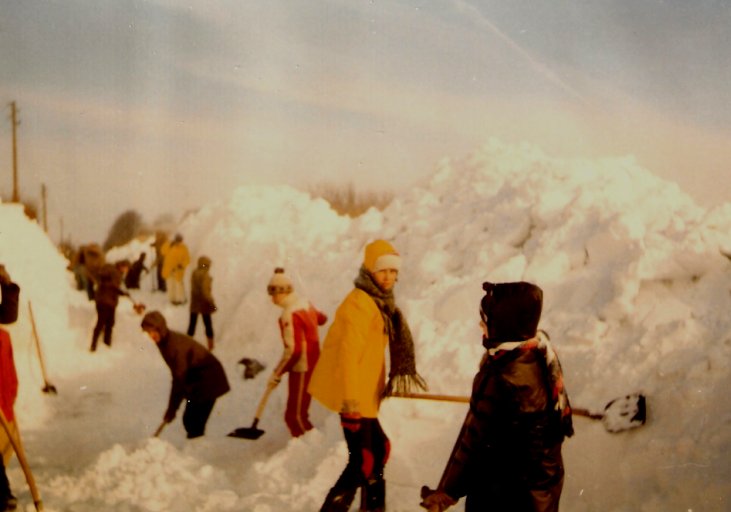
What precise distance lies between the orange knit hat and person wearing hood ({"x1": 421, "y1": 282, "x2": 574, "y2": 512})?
1.01m

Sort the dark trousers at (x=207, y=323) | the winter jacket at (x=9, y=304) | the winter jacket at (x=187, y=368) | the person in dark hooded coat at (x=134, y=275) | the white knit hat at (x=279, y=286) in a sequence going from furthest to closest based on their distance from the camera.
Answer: the person in dark hooded coat at (x=134, y=275)
the dark trousers at (x=207, y=323)
the white knit hat at (x=279, y=286)
the winter jacket at (x=187, y=368)
the winter jacket at (x=9, y=304)

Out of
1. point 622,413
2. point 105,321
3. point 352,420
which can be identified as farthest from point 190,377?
point 622,413

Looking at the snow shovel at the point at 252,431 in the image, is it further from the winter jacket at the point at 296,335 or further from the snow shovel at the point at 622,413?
the snow shovel at the point at 622,413

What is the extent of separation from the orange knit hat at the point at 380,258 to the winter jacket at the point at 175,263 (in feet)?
18.1

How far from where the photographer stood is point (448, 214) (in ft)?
21.7

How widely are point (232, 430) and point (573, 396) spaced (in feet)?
8.53

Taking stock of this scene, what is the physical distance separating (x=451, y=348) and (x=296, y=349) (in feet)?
3.91

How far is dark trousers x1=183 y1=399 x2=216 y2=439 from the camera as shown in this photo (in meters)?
4.87

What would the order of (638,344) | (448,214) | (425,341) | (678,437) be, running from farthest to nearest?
(448,214) → (425,341) → (638,344) → (678,437)

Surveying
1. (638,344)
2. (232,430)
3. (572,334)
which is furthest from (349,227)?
(638,344)

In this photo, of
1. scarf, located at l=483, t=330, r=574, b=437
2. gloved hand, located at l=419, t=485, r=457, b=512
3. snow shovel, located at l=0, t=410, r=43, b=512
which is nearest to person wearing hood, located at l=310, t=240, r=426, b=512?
gloved hand, located at l=419, t=485, r=457, b=512

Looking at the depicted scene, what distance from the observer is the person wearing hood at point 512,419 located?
8.18 feet

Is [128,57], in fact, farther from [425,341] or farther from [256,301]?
[256,301]

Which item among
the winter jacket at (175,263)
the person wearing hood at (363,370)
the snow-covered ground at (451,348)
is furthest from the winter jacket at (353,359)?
the winter jacket at (175,263)
